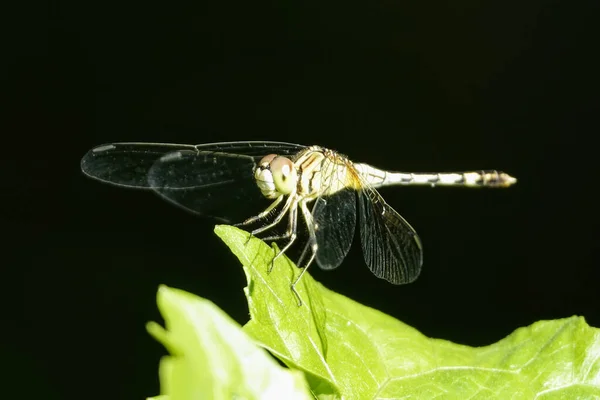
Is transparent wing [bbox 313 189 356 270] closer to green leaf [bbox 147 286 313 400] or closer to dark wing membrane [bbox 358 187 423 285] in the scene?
dark wing membrane [bbox 358 187 423 285]

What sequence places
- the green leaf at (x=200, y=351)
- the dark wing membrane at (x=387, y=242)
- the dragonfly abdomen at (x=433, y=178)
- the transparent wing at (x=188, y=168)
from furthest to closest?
1. the dragonfly abdomen at (x=433, y=178)
2. the transparent wing at (x=188, y=168)
3. the dark wing membrane at (x=387, y=242)
4. the green leaf at (x=200, y=351)

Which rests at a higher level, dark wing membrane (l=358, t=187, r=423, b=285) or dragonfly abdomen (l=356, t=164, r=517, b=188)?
dragonfly abdomen (l=356, t=164, r=517, b=188)

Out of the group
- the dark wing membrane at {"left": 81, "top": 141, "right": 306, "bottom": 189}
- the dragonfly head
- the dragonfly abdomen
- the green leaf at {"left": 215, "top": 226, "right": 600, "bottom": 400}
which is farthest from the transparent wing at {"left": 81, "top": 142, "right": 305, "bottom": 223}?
the green leaf at {"left": 215, "top": 226, "right": 600, "bottom": 400}

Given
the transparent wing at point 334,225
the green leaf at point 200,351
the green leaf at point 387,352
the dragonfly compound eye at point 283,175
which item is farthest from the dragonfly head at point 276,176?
the green leaf at point 200,351

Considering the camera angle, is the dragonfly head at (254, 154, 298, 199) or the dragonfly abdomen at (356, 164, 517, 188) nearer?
the dragonfly head at (254, 154, 298, 199)

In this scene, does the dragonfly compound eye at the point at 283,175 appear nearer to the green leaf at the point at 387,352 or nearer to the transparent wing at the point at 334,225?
the transparent wing at the point at 334,225

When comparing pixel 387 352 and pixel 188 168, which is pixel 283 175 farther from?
pixel 387 352
